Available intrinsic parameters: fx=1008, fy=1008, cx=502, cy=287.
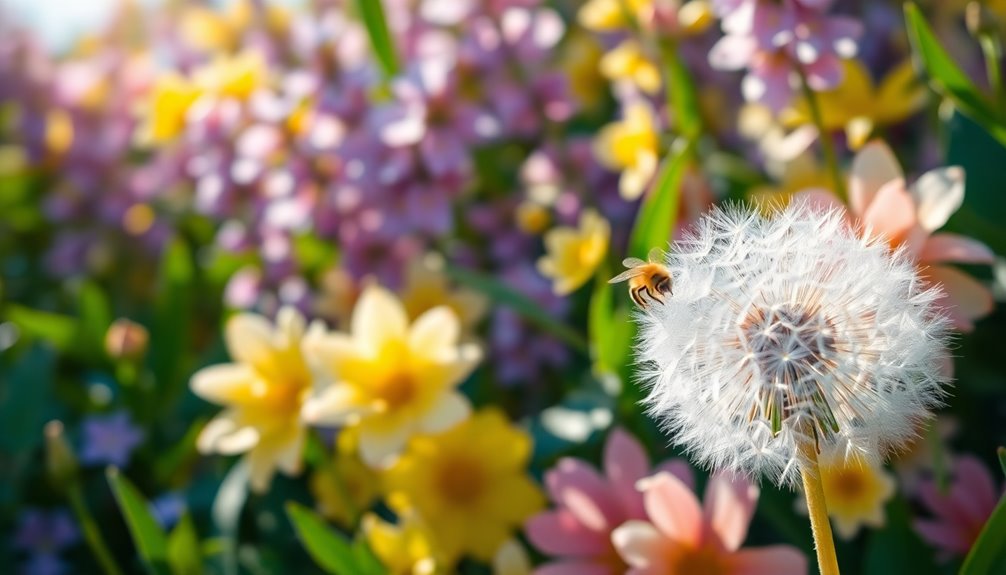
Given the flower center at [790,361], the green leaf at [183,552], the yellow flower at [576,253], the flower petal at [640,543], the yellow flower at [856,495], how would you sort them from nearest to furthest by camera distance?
the flower center at [790,361], the flower petal at [640,543], the yellow flower at [856,495], the green leaf at [183,552], the yellow flower at [576,253]

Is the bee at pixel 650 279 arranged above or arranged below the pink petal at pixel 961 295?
above

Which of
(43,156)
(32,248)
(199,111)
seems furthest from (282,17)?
(32,248)

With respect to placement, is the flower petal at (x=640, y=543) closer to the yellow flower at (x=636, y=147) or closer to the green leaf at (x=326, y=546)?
the green leaf at (x=326, y=546)

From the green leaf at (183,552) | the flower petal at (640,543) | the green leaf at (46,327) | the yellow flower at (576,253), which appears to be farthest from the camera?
the green leaf at (46,327)

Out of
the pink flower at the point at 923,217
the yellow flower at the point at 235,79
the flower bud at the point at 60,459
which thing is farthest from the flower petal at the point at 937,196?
the yellow flower at the point at 235,79

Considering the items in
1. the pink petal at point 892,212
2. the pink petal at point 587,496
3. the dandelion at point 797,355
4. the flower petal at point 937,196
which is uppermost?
the dandelion at point 797,355

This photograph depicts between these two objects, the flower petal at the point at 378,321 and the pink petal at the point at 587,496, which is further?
the flower petal at the point at 378,321

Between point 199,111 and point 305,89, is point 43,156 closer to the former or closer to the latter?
point 199,111
